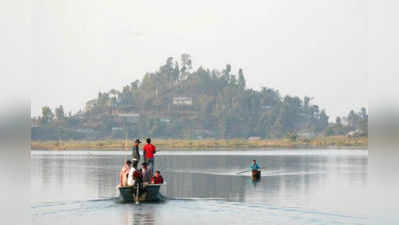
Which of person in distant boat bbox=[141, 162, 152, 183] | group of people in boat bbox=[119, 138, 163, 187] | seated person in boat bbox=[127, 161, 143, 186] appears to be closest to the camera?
seated person in boat bbox=[127, 161, 143, 186]

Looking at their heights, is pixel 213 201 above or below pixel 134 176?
below

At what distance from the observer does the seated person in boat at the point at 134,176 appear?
35.0 meters

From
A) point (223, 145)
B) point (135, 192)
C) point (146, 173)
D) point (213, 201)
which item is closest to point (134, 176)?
point (135, 192)

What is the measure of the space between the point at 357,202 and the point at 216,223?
1154 centimetres

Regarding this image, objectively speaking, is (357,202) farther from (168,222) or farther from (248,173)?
(248,173)

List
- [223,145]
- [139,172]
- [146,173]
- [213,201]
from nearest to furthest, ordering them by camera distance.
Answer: [139,172]
[146,173]
[213,201]
[223,145]

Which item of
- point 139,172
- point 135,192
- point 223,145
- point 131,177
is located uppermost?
point 139,172

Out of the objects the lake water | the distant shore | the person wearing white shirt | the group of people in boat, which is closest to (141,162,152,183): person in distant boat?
the group of people in boat

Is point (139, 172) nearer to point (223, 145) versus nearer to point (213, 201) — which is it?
point (213, 201)

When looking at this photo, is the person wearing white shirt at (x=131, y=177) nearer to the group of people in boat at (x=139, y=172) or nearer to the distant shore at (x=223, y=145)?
the group of people in boat at (x=139, y=172)

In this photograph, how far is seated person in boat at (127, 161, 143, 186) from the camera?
34975 mm

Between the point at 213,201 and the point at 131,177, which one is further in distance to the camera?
the point at 213,201

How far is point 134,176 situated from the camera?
35062 millimetres

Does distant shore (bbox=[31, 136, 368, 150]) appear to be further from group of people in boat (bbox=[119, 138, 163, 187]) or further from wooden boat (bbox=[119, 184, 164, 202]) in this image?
wooden boat (bbox=[119, 184, 164, 202])
